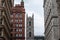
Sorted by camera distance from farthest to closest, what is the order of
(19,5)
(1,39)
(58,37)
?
A: 1. (19,5)
2. (58,37)
3. (1,39)

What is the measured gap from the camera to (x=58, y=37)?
64.8 metres

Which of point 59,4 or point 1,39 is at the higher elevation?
point 59,4

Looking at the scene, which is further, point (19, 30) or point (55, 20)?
point (19, 30)

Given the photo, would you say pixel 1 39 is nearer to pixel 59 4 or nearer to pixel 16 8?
pixel 59 4

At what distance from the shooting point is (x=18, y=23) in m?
120

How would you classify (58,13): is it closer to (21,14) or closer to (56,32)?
(56,32)

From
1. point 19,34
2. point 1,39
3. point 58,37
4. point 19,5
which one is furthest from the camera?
point 19,5

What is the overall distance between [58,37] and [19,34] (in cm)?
5297

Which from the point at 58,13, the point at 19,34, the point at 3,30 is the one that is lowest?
the point at 19,34

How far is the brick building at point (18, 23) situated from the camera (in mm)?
115188

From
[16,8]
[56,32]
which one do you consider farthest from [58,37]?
[16,8]

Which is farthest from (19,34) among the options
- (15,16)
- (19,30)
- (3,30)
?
(3,30)

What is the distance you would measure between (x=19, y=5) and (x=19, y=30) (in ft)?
52.6

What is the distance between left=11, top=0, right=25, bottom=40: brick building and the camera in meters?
115
